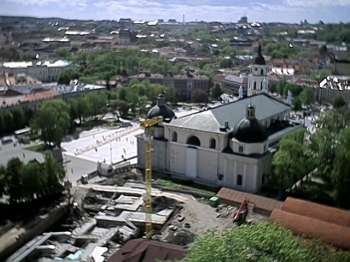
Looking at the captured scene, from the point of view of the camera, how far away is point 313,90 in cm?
2262

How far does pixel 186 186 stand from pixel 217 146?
1.31 m

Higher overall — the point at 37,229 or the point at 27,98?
the point at 27,98

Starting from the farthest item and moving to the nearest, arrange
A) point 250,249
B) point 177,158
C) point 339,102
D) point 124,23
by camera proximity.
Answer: point 124,23 → point 339,102 → point 177,158 → point 250,249

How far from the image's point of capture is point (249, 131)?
1105 centimetres

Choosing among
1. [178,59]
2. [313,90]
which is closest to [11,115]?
[313,90]

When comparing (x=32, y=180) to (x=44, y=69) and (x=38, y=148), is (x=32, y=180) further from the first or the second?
(x=44, y=69)

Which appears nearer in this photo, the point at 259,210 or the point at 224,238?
the point at 224,238

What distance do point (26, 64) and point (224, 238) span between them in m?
20.9

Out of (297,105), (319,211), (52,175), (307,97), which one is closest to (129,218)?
(52,175)

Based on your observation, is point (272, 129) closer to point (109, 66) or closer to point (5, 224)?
point (5, 224)

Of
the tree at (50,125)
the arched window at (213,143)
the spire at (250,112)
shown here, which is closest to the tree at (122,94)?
the tree at (50,125)

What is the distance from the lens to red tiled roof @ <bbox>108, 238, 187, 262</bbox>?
7.22 meters

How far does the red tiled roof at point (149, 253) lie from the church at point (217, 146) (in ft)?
13.4

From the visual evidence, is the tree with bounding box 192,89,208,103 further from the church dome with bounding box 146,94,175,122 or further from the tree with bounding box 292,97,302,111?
the church dome with bounding box 146,94,175,122
